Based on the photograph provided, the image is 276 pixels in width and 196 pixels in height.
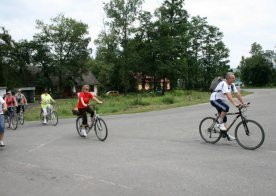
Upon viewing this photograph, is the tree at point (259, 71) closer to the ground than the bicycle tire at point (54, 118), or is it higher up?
higher up

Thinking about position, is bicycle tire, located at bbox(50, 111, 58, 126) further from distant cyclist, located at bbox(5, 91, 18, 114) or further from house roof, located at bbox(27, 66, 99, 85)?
house roof, located at bbox(27, 66, 99, 85)

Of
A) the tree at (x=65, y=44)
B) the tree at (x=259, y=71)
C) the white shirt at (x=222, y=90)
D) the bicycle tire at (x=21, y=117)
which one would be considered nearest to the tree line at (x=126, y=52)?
the tree at (x=65, y=44)

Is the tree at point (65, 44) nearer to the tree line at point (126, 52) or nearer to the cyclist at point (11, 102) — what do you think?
the tree line at point (126, 52)

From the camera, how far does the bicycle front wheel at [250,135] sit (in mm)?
9102

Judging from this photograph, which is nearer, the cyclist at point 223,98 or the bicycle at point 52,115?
the cyclist at point 223,98

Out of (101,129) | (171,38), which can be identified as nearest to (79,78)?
(171,38)

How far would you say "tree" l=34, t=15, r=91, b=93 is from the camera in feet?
250

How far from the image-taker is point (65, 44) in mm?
77688

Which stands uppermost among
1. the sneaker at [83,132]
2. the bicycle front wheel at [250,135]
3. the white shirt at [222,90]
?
the white shirt at [222,90]

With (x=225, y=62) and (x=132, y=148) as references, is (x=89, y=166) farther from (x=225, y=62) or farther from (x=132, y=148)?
(x=225, y=62)

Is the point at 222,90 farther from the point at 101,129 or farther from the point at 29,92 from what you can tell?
the point at 29,92

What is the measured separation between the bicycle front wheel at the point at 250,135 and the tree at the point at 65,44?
2672 inches

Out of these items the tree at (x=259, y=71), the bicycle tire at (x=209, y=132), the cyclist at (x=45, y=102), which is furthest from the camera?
the tree at (x=259, y=71)

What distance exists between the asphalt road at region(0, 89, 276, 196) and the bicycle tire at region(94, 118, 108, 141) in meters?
0.24
